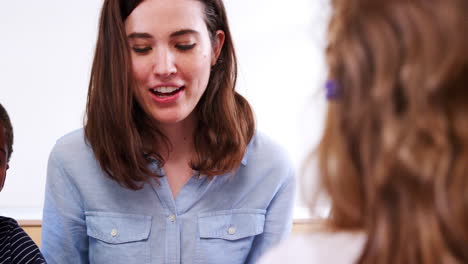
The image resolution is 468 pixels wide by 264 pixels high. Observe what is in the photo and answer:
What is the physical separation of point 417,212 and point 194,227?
104 cm

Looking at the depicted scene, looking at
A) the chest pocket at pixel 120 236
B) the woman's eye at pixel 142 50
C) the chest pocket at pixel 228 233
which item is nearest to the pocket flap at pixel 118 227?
the chest pocket at pixel 120 236

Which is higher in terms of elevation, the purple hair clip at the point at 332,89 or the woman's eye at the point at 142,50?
the woman's eye at the point at 142,50

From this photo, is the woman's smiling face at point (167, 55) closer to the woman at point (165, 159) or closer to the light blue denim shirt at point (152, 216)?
the woman at point (165, 159)

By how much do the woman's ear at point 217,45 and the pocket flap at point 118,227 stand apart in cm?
42

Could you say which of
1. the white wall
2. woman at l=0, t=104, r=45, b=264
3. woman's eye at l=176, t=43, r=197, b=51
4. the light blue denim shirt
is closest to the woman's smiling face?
woman's eye at l=176, t=43, r=197, b=51

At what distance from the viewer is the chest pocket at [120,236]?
1.50 metres

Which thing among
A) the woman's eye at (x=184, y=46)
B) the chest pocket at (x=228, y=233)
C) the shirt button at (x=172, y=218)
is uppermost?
the woman's eye at (x=184, y=46)

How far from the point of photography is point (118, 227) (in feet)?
4.94

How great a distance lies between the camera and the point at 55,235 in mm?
1507

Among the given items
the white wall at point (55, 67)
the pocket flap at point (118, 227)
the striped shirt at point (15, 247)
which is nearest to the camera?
the striped shirt at point (15, 247)

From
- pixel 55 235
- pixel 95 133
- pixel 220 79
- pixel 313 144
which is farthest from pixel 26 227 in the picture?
pixel 313 144

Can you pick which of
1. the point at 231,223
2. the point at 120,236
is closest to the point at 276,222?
the point at 231,223

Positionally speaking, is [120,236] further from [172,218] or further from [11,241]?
[11,241]

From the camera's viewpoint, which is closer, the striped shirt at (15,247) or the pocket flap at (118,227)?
the striped shirt at (15,247)
